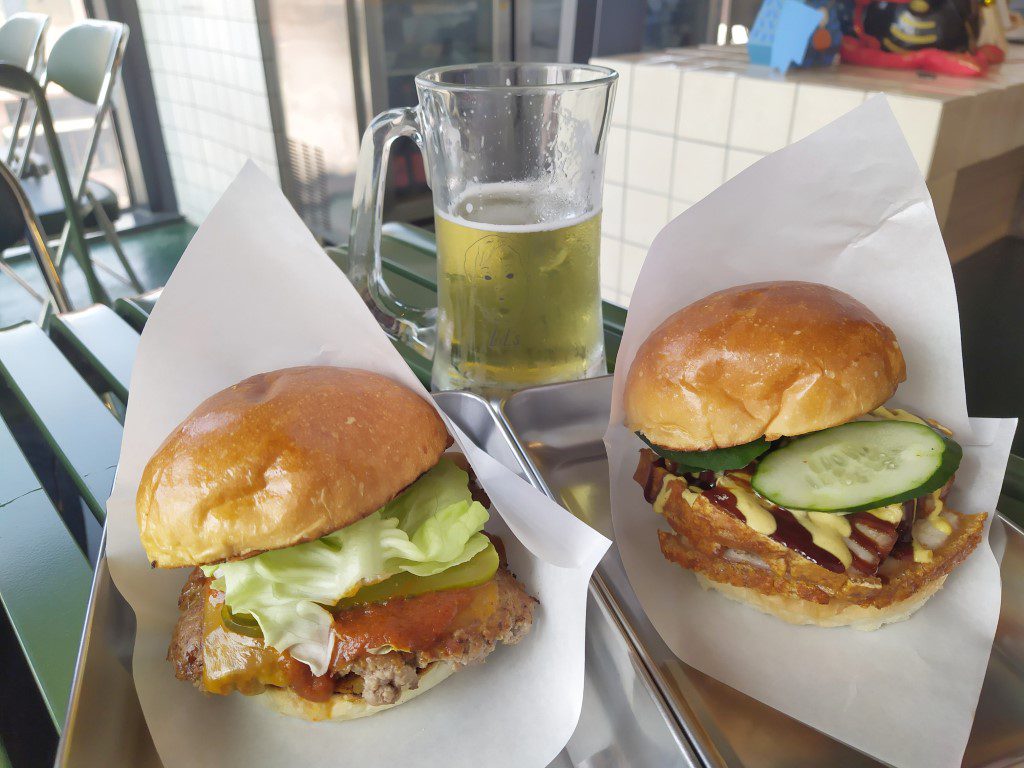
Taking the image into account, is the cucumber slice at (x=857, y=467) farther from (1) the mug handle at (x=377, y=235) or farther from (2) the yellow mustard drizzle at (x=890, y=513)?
(1) the mug handle at (x=377, y=235)

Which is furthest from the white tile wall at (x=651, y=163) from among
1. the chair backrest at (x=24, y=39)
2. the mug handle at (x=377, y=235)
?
the chair backrest at (x=24, y=39)

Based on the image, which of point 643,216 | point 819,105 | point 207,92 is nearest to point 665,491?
point 819,105

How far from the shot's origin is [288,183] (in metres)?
4.42

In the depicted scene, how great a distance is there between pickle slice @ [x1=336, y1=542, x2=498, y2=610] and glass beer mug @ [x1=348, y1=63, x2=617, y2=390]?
1.25 ft

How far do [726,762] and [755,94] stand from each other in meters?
2.14

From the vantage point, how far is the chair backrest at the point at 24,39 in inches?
142

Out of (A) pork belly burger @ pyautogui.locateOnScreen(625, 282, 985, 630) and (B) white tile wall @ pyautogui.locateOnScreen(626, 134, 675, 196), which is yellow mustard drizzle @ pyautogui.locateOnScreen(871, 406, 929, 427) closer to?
(A) pork belly burger @ pyautogui.locateOnScreen(625, 282, 985, 630)

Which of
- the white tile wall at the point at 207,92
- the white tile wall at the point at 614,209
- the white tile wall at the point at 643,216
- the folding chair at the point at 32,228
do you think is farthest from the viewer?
the white tile wall at the point at 207,92

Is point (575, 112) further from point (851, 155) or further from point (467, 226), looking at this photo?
point (851, 155)

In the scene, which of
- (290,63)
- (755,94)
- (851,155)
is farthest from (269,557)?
(290,63)

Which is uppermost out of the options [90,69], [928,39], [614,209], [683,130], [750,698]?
[928,39]

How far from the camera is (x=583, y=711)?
811mm

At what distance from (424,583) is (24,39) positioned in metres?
4.17

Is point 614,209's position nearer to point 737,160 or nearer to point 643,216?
point 643,216
